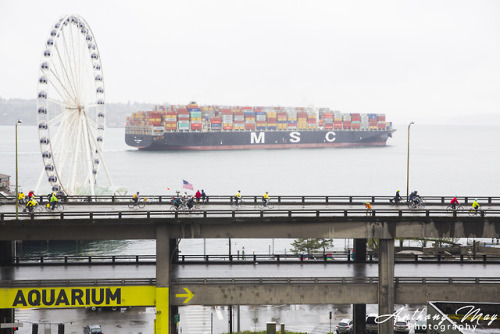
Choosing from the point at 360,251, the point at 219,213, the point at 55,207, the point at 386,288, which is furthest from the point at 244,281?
the point at 55,207

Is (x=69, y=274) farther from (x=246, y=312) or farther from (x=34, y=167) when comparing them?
(x=34, y=167)

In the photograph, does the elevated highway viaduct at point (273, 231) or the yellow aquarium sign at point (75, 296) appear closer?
the yellow aquarium sign at point (75, 296)

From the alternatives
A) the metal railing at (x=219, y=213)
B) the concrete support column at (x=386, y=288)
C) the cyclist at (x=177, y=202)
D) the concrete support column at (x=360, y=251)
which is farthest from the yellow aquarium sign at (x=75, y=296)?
the concrete support column at (x=360, y=251)

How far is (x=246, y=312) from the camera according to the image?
162 ft

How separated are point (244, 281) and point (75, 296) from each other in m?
8.38

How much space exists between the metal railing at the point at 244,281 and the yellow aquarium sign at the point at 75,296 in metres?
0.25

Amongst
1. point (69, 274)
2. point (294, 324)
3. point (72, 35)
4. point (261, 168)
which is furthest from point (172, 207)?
point (261, 168)

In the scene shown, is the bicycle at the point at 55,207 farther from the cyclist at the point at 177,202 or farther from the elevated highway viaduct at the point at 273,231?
the cyclist at the point at 177,202

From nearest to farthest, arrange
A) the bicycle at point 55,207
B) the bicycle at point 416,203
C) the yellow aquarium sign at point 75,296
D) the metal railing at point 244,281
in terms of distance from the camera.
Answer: the yellow aquarium sign at point 75,296 < the metal railing at point 244,281 < the bicycle at point 55,207 < the bicycle at point 416,203

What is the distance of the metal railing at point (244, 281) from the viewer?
3228cm

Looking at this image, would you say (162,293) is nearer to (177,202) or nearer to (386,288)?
(177,202)

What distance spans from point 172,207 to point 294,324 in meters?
12.1

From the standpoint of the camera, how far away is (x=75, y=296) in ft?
106

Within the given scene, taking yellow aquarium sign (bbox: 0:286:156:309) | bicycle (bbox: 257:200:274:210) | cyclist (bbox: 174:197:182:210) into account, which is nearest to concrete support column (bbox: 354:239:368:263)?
bicycle (bbox: 257:200:274:210)
